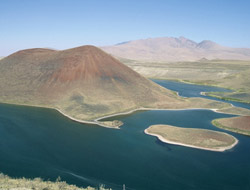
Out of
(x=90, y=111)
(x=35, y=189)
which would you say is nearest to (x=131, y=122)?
(x=90, y=111)

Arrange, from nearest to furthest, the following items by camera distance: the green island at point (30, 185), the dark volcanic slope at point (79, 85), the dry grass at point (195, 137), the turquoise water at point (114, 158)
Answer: the green island at point (30, 185) < the turquoise water at point (114, 158) < the dry grass at point (195, 137) < the dark volcanic slope at point (79, 85)

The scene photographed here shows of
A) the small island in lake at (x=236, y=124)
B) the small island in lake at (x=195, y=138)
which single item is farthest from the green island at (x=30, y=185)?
the small island in lake at (x=236, y=124)

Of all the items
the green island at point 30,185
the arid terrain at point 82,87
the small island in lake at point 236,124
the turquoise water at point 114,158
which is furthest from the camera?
the arid terrain at point 82,87

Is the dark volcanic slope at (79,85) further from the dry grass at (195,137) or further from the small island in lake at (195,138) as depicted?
the dry grass at (195,137)

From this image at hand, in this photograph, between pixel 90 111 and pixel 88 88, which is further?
pixel 88 88

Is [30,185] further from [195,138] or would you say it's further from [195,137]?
[195,137]

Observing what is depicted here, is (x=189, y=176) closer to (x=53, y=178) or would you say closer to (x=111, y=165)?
(x=111, y=165)

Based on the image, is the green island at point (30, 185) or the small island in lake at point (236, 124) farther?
the small island in lake at point (236, 124)
